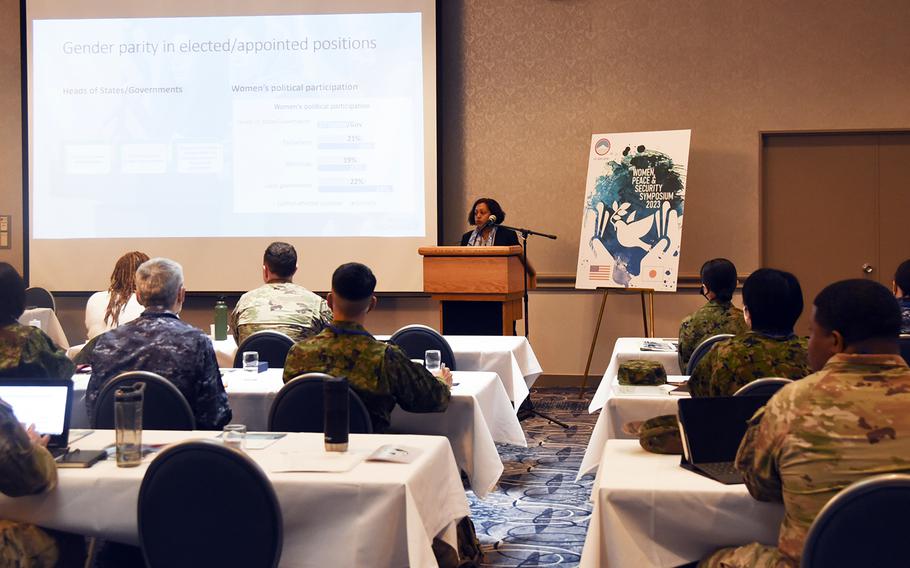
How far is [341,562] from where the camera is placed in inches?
99.8

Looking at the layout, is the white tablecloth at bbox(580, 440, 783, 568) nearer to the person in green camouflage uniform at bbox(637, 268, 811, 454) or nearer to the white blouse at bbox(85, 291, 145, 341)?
the person in green camouflage uniform at bbox(637, 268, 811, 454)

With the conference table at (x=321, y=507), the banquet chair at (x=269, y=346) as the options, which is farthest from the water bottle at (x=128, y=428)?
the banquet chair at (x=269, y=346)

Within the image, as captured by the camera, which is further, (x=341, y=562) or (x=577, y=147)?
(x=577, y=147)

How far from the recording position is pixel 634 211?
26.5 ft

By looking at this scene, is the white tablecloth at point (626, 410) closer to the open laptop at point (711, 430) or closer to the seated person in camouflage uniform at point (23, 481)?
the open laptop at point (711, 430)

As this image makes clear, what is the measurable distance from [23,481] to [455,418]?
79.3 inches

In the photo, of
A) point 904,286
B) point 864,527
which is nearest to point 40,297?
point 904,286

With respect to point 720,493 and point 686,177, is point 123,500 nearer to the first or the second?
point 720,493

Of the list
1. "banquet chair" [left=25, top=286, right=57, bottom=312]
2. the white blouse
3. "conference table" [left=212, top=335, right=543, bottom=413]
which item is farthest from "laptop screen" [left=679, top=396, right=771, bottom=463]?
"banquet chair" [left=25, top=286, right=57, bottom=312]

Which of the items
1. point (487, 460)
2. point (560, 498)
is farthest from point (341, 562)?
point (560, 498)

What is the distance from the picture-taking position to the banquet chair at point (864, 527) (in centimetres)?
204

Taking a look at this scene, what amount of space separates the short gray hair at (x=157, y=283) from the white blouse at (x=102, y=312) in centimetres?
206

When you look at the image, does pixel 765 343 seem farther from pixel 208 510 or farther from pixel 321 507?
pixel 208 510

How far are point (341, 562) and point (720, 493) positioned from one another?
96cm
